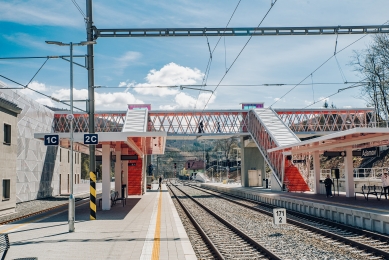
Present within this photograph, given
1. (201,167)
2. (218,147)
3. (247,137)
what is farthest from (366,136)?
(201,167)

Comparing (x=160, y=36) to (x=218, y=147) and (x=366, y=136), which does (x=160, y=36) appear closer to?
(x=366, y=136)

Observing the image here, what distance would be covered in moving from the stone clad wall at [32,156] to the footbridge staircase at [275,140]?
65.6 ft

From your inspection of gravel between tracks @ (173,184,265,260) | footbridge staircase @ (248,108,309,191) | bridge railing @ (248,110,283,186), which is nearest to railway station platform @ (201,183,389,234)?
gravel between tracks @ (173,184,265,260)

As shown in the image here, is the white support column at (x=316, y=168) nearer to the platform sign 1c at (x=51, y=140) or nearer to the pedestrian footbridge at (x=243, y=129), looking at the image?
the pedestrian footbridge at (x=243, y=129)

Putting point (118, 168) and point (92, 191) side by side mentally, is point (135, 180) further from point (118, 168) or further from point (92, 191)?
point (92, 191)

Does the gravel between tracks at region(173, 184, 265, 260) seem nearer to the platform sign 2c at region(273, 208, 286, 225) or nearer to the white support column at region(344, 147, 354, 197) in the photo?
the platform sign 2c at region(273, 208, 286, 225)

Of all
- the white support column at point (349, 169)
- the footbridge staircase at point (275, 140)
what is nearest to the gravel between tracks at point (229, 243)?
the white support column at point (349, 169)

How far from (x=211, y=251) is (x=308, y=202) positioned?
1226cm

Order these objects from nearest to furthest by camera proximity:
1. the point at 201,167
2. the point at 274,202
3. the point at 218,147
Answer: the point at 274,202 < the point at 218,147 < the point at 201,167

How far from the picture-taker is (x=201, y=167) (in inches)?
6083

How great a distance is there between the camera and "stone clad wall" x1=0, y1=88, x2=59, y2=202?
31.4m

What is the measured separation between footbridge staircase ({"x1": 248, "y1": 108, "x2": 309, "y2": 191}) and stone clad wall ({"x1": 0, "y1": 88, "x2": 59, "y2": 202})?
19994 mm

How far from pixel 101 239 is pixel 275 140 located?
28141 mm

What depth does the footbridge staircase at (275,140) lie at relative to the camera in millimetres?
37278
